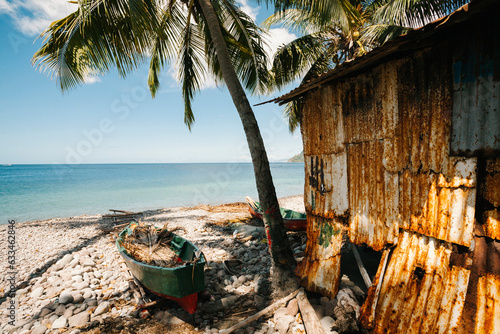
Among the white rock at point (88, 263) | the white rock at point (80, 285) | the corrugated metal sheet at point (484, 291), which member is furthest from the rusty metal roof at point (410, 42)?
the white rock at point (88, 263)

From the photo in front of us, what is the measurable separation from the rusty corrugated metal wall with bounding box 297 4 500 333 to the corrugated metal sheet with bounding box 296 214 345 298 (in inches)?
0.9

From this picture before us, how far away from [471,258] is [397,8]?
301 inches

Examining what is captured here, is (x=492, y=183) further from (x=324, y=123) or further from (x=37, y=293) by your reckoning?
(x=37, y=293)

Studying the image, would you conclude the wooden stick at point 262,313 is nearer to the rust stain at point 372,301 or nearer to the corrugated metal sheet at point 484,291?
the rust stain at point 372,301

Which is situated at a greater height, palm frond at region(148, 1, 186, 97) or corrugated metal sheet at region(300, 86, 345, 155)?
palm frond at region(148, 1, 186, 97)

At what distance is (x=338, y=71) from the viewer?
328cm

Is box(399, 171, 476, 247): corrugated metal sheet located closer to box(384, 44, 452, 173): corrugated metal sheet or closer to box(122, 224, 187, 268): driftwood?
box(384, 44, 452, 173): corrugated metal sheet

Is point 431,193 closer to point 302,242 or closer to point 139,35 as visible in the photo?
point 302,242

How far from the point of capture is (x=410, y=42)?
257 cm

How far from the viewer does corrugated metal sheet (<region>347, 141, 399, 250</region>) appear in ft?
10.3

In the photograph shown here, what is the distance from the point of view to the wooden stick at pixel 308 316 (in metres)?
3.28

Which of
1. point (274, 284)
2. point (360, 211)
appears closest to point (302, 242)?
point (274, 284)

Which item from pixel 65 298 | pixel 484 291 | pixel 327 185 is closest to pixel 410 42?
pixel 327 185

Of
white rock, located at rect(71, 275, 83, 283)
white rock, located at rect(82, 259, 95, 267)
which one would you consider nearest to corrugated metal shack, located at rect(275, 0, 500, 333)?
white rock, located at rect(71, 275, 83, 283)
